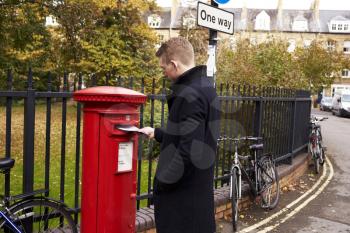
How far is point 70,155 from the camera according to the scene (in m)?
10.6

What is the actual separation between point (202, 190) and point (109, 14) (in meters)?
26.0

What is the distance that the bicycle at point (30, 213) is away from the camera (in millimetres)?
3178

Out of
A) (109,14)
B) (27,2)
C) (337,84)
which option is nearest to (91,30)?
(109,14)

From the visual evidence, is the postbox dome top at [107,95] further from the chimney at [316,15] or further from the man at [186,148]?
the chimney at [316,15]

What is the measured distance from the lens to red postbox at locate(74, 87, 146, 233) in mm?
2967

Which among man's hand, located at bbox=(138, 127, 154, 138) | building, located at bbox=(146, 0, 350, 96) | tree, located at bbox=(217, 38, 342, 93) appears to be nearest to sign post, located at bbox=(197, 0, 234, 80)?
man's hand, located at bbox=(138, 127, 154, 138)

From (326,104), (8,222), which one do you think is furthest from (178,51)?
(326,104)

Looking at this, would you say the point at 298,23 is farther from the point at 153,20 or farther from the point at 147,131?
the point at 147,131

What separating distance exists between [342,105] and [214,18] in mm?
30192

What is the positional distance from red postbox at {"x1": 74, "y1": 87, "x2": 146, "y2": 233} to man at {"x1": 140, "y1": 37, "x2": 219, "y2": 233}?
27 cm

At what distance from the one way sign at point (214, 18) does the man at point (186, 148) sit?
6.39 feet

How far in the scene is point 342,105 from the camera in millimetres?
32656

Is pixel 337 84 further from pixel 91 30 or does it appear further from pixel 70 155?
pixel 70 155

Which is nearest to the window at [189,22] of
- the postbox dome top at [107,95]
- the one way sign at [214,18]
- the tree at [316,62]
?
the tree at [316,62]
